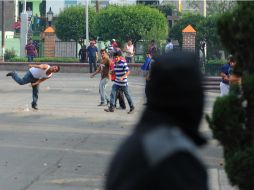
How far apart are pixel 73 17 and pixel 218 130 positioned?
43364 mm

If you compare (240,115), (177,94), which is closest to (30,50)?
(240,115)

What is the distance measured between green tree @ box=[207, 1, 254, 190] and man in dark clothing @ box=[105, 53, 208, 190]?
4.06 meters

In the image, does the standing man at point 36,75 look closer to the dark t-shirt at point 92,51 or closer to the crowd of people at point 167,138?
the dark t-shirt at point 92,51

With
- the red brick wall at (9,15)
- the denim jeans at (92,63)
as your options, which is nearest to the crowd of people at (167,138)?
the denim jeans at (92,63)

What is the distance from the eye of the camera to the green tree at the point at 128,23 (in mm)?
46312

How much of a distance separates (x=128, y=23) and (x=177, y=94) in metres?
43.3

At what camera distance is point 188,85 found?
10.5 ft

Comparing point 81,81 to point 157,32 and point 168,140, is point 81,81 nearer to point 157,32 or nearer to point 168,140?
point 157,32

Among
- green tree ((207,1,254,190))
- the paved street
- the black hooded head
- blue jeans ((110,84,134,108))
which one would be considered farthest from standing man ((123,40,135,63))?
the black hooded head

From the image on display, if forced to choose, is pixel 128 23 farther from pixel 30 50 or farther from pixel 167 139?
pixel 167 139

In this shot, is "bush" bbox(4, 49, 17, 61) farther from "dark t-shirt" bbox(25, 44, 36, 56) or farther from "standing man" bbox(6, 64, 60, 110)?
"standing man" bbox(6, 64, 60, 110)

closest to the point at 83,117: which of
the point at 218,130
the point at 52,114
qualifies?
the point at 52,114

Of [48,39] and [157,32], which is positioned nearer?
[157,32]

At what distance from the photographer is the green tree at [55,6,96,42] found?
4984 centimetres
